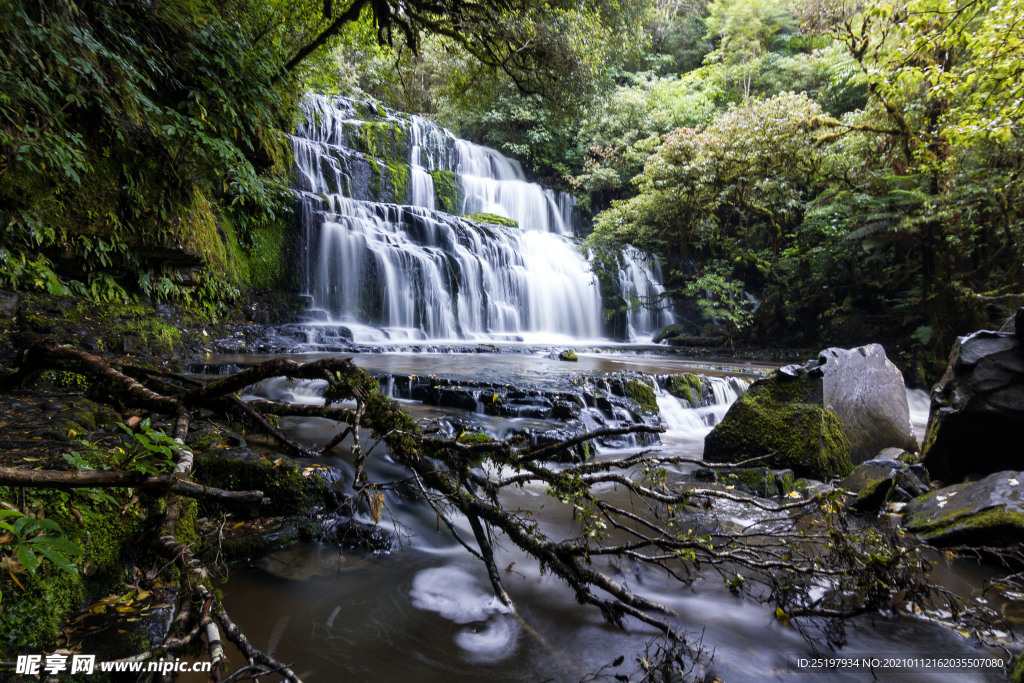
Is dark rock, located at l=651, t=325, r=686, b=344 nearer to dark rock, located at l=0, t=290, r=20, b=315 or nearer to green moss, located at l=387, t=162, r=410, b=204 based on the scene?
green moss, located at l=387, t=162, r=410, b=204

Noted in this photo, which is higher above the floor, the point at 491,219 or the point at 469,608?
the point at 491,219

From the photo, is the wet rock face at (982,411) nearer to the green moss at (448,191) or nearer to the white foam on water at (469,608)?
the white foam on water at (469,608)

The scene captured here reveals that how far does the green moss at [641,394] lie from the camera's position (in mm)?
6230

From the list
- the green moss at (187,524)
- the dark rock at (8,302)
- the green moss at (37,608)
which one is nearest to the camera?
the green moss at (37,608)

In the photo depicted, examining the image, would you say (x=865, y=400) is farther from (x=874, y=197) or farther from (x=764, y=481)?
(x=874, y=197)

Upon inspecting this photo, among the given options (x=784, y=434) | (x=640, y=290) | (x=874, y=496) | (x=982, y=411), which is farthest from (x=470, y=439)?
(x=640, y=290)

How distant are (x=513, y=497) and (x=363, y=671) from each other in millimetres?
2161

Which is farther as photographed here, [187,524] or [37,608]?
[187,524]

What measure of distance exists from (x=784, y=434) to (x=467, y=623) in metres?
3.77

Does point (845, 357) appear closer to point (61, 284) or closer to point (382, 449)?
point (382, 449)

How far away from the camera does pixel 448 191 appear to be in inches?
697

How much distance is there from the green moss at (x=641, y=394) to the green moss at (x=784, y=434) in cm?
131

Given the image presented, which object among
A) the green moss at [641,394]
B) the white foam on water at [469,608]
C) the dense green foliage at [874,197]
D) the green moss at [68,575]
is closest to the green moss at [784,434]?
the green moss at [641,394]

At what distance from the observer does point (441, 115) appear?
72.0 ft
